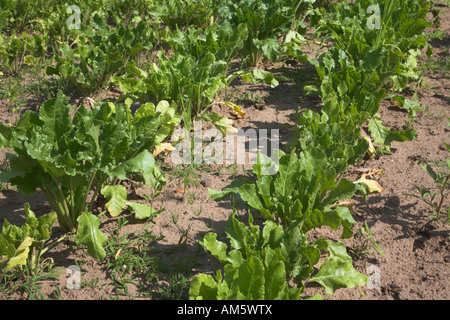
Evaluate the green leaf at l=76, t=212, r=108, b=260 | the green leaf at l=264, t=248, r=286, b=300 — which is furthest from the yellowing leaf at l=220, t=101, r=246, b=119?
the green leaf at l=264, t=248, r=286, b=300

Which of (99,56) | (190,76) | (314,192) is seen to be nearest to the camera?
(314,192)

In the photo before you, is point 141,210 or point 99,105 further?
point 99,105

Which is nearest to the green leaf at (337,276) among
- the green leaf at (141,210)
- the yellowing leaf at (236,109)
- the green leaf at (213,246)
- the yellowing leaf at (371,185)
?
the green leaf at (213,246)

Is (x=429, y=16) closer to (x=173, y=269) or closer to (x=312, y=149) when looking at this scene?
(x=312, y=149)

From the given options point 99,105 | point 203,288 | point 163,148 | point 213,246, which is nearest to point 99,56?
point 99,105

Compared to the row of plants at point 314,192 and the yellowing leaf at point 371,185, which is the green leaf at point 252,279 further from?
the yellowing leaf at point 371,185

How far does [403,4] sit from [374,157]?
82.8 inches

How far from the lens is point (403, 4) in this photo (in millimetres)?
5312

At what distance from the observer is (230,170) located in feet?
12.6

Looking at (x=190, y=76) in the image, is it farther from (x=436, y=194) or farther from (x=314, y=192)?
(x=436, y=194)

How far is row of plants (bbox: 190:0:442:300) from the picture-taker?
241 centimetres

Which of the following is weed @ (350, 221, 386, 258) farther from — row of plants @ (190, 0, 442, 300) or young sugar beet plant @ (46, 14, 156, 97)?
young sugar beet plant @ (46, 14, 156, 97)

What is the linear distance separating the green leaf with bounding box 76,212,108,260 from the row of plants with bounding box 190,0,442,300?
0.56m

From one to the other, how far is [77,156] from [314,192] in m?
1.35
